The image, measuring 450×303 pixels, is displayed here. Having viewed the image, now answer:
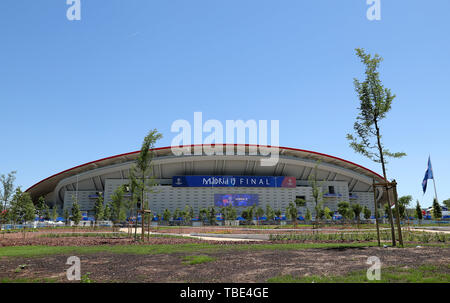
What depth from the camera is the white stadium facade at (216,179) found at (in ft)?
243

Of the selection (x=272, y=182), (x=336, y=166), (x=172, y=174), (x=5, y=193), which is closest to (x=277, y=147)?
(x=272, y=182)

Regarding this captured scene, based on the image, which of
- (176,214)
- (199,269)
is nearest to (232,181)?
(176,214)

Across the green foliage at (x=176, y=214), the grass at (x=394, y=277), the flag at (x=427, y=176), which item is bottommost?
the green foliage at (x=176, y=214)

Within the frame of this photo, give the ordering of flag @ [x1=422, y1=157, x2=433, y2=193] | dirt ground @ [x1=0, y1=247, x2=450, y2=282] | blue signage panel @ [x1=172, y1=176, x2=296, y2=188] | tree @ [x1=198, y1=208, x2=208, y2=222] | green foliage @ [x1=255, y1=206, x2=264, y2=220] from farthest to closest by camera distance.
Result: blue signage panel @ [x1=172, y1=176, x2=296, y2=188]
tree @ [x1=198, y1=208, x2=208, y2=222]
green foliage @ [x1=255, y1=206, x2=264, y2=220]
flag @ [x1=422, y1=157, x2=433, y2=193]
dirt ground @ [x1=0, y1=247, x2=450, y2=282]

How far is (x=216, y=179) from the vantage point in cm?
7631

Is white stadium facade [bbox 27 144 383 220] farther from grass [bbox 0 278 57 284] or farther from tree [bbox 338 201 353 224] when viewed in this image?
grass [bbox 0 278 57 284]

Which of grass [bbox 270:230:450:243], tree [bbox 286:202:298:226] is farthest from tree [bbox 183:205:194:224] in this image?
grass [bbox 270:230:450:243]

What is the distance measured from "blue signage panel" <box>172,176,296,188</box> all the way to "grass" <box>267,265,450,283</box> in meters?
68.5

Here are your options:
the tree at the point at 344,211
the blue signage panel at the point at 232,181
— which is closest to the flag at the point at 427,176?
the tree at the point at 344,211

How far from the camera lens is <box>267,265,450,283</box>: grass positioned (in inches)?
260

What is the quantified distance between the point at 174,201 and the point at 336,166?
43.0m

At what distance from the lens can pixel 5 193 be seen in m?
30.6

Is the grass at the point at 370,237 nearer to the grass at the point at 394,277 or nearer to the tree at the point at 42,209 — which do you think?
the grass at the point at 394,277
